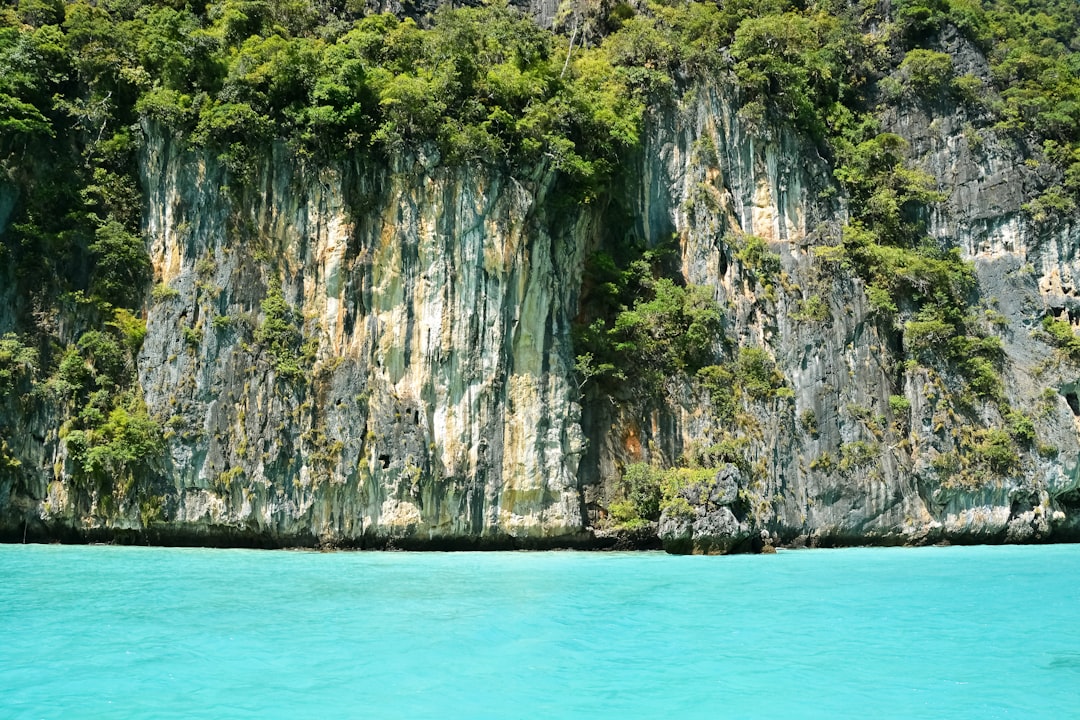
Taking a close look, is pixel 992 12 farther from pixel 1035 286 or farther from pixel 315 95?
pixel 315 95

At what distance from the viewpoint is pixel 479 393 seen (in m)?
21.3

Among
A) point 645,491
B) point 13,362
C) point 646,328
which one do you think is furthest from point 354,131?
point 645,491

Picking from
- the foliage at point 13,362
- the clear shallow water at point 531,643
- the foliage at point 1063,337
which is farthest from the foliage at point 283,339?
the foliage at point 1063,337

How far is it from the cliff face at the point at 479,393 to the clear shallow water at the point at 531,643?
5.28m

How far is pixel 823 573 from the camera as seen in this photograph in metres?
15.5

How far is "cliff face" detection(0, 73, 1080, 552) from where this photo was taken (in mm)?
20703

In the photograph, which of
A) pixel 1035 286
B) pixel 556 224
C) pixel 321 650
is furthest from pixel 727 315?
pixel 321 650

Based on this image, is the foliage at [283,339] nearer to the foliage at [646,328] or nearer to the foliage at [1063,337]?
the foliage at [646,328]

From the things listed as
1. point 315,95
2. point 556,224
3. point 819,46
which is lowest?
point 556,224

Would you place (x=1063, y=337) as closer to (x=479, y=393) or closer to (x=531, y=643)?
(x=479, y=393)

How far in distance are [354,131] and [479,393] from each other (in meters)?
7.23

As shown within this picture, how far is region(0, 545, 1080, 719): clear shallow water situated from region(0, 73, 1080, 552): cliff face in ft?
17.3

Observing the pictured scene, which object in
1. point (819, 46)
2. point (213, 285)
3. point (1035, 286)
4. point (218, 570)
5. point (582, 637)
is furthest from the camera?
point (819, 46)

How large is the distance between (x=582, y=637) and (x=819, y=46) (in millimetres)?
25762
